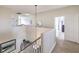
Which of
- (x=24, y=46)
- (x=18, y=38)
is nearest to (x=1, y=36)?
(x=18, y=38)

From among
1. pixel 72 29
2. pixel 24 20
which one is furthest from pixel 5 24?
pixel 72 29

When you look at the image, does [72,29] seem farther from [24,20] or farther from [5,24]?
[5,24]

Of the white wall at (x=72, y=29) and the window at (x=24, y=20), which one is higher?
the window at (x=24, y=20)

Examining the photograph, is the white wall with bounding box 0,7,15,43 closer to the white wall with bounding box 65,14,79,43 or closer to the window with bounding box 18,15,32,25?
the window with bounding box 18,15,32,25

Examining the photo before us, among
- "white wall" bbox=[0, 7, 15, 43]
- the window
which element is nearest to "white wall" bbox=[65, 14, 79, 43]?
the window

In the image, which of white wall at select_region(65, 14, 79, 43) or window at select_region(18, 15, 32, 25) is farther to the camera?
white wall at select_region(65, 14, 79, 43)

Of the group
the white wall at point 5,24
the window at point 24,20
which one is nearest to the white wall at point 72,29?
the window at point 24,20

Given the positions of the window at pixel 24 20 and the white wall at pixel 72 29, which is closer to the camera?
the window at pixel 24 20

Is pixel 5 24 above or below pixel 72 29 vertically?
above

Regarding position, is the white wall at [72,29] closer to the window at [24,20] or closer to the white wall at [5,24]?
the window at [24,20]

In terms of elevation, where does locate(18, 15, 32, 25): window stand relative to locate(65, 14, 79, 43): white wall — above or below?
above

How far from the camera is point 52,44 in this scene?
3348 mm

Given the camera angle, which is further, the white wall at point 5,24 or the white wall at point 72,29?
the white wall at point 72,29

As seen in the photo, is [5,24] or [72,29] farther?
[72,29]
